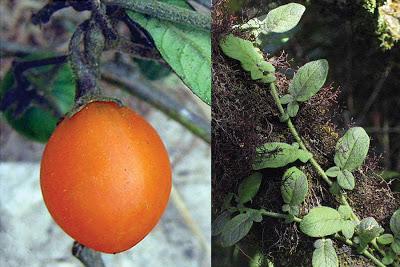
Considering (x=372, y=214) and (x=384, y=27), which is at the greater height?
(x=384, y=27)

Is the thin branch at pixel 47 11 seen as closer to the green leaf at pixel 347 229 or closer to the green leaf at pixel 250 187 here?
the green leaf at pixel 250 187

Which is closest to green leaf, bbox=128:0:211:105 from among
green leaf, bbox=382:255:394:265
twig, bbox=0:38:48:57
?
green leaf, bbox=382:255:394:265

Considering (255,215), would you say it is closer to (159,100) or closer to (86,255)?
(86,255)

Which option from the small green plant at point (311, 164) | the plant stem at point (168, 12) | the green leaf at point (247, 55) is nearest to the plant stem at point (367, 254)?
the small green plant at point (311, 164)

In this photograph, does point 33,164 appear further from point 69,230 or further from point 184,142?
→ point 69,230

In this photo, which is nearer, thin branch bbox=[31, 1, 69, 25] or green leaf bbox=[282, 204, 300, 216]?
green leaf bbox=[282, 204, 300, 216]

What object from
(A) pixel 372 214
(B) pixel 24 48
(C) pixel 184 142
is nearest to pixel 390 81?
(A) pixel 372 214

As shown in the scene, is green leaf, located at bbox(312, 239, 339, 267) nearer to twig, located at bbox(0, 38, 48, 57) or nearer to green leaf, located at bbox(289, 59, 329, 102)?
green leaf, located at bbox(289, 59, 329, 102)
